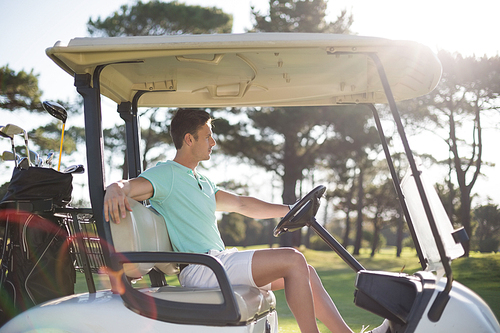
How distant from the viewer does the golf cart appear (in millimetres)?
1823

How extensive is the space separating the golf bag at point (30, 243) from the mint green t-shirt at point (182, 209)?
0.48m

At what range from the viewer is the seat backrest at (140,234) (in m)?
1.99

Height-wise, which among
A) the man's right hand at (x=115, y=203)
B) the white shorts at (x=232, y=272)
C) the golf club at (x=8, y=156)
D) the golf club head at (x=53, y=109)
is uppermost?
the golf club head at (x=53, y=109)

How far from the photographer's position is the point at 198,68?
8.14 ft

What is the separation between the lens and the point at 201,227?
7.88 ft

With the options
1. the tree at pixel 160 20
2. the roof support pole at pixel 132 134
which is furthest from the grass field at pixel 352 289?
the tree at pixel 160 20

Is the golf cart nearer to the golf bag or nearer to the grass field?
the golf bag

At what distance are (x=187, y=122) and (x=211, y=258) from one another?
0.90 m

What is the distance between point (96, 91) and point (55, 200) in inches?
Answer: 23.0

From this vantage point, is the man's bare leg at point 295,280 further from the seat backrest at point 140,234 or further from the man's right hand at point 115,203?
the man's right hand at point 115,203

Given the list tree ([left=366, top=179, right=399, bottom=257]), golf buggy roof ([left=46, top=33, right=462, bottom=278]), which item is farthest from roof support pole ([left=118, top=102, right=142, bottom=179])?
tree ([left=366, top=179, right=399, bottom=257])

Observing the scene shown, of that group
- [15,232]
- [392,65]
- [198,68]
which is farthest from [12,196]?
[392,65]

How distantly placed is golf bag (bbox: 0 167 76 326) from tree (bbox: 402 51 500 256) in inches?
580

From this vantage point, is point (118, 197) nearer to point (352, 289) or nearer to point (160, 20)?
point (352, 289)
